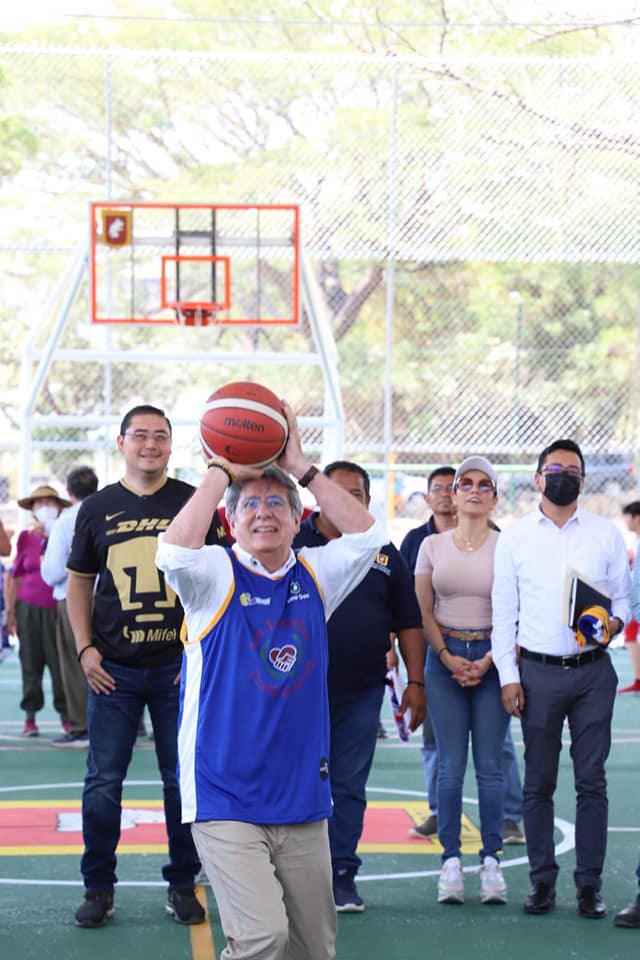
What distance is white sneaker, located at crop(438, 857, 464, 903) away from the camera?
23.0 feet

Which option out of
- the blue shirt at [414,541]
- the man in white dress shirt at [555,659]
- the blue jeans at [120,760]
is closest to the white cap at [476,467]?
the man in white dress shirt at [555,659]

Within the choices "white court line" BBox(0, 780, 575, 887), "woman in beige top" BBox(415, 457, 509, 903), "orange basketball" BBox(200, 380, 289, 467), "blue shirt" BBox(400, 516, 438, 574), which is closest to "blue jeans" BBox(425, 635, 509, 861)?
"woman in beige top" BBox(415, 457, 509, 903)

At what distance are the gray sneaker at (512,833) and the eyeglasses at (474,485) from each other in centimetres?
203

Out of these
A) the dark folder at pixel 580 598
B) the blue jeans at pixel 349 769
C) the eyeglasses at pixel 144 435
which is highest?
the eyeglasses at pixel 144 435

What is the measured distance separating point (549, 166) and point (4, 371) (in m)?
13.4

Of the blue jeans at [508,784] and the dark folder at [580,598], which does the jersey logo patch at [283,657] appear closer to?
the dark folder at [580,598]

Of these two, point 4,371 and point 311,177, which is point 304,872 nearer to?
point 311,177

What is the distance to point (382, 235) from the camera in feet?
58.8

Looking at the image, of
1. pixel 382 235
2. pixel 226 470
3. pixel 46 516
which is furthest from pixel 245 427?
pixel 382 235

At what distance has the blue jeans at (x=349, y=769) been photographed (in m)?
6.84

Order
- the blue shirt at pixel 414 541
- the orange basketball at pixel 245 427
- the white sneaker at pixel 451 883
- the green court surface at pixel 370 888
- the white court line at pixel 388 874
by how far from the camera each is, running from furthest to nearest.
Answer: the blue shirt at pixel 414 541
the white court line at pixel 388 874
the white sneaker at pixel 451 883
the green court surface at pixel 370 888
the orange basketball at pixel 245 427

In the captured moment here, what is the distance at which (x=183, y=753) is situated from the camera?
4.82 meters

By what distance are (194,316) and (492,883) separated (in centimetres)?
1019

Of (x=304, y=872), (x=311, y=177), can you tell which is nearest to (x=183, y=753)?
(x=304, y=872)
